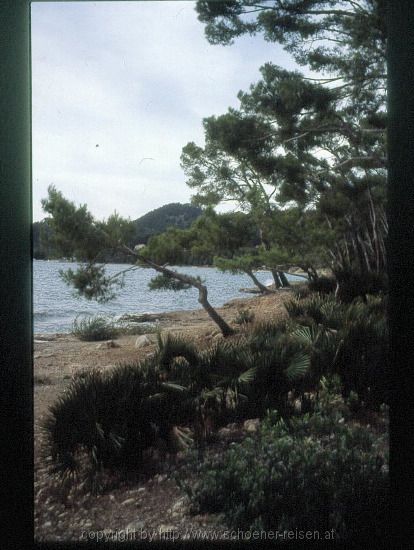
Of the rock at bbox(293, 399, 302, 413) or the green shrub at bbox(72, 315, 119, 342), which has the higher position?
the green shrub at bbox(72, 315, 119, 342)

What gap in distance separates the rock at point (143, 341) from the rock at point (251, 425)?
2.53ft

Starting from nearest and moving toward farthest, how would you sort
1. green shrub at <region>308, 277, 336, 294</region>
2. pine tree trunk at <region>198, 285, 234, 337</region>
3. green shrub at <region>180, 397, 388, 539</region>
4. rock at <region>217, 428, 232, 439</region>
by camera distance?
green shrub at <region>180, 397, 388, 539</region> < rock at <region>217, 428, 232, 439</region> < pine tree trunk at <region>198, 285, 234, 337</region> < green shrub at <region>308, 277, 336, 294</region>

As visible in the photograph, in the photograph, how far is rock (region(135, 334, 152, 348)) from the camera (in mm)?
2752

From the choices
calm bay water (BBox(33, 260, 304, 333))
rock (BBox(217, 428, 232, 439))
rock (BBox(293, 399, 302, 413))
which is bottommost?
rock (BBox(217, 428, 232, 439))

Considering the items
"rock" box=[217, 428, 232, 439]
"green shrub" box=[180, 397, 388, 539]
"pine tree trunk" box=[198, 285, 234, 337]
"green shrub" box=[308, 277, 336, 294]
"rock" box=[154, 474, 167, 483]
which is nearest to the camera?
"green shrub" box=[180, 397, 388, 539]

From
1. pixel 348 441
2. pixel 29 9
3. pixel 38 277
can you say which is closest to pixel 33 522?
pixel 38 277

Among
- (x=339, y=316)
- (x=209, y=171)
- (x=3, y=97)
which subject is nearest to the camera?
(x=3, y=97)

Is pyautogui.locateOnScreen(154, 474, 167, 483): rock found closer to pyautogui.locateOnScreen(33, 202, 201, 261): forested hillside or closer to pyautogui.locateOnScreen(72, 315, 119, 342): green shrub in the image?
pyautogui.locateOnScreen(72, 315, 119, 342): green shrub

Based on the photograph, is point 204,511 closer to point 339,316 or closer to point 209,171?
A: point 339,316

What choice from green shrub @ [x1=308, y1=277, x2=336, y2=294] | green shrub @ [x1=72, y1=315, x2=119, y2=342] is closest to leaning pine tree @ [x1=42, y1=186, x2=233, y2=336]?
green shrub @ [x1=72, y1=315, x2=119, y2=342]

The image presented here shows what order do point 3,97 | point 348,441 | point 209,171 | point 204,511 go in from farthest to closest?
point 209,171 → point 348,441 → point 204,511 → point 3,97

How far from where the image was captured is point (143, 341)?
A: 275 centimetres

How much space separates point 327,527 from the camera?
235 centimetres

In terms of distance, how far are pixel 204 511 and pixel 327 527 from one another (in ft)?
2.15
